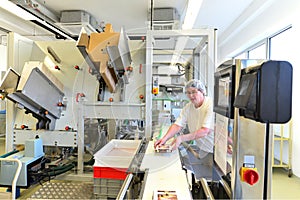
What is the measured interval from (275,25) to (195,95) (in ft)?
8.73

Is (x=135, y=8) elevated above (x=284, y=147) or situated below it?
above

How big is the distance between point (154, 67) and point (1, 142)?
5.00 m

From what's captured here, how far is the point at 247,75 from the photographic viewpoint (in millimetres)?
827

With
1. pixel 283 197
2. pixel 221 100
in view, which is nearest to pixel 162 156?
pixel 221 100

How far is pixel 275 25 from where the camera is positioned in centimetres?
383

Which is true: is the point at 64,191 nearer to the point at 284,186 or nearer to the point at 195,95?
the point at 195,95

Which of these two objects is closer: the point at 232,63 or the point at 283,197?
the point at 232,63

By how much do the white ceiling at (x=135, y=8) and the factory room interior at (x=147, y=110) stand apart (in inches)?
1.8

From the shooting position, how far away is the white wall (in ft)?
11.2

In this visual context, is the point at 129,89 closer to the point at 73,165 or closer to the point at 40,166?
the point at 73,165

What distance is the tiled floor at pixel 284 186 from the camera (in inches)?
115

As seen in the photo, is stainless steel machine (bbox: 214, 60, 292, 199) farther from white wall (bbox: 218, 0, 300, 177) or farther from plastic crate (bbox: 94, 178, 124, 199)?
white wall (bbox: 218, 0, 300, 177)

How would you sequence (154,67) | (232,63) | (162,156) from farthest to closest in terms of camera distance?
(154,67) → (162,156) → (232,63)

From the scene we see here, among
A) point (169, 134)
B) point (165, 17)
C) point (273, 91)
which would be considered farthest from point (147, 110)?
point (165, 17)
